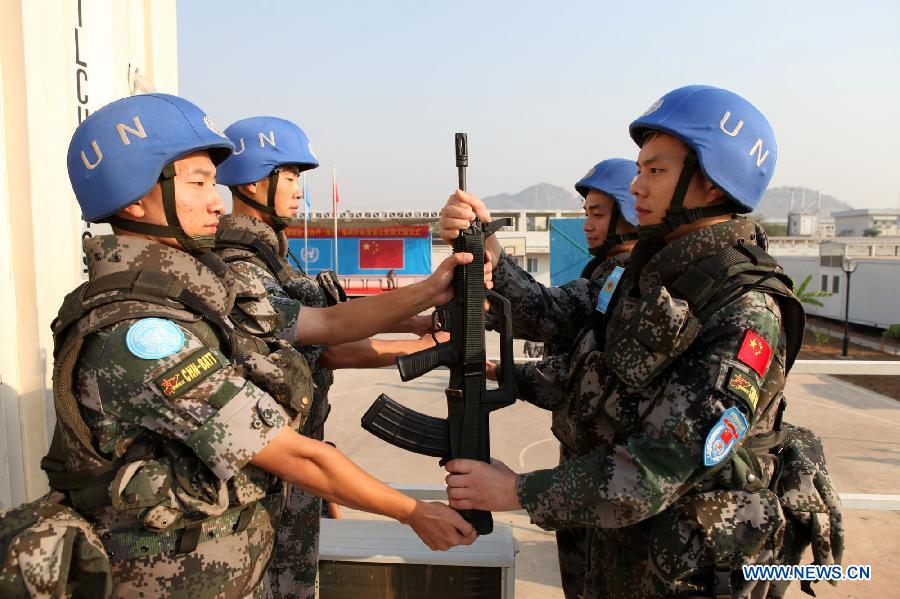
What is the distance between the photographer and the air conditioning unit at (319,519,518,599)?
3.27m

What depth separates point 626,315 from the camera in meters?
2.34

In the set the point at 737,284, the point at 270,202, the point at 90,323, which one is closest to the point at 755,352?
the point at 737,284

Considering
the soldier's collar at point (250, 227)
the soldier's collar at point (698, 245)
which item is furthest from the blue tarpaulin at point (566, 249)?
the soldier's collar at point (698, 245)

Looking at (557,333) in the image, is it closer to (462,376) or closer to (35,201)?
(462,376)

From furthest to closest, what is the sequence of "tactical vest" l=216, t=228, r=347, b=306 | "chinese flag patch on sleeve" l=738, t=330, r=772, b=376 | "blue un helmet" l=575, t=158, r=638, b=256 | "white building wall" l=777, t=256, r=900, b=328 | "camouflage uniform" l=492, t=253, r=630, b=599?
1. "white building wall" l=777, t=256, r=900, b=328
2. "blue un helmet" l=575, t=158, r=638, b=256
3. "tactical vest" l=216, t=228, r=347, b=306
4. "camouflage uniform" l=492, t=253, r=630, b=599
5. "chinese flag patch on sleeve" l=738, t=330, r=772, b=376

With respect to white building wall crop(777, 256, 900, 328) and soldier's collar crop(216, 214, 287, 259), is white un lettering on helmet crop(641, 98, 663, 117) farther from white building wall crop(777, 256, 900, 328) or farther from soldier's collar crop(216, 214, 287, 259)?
white building wall crop(777, 256, 900, 328)

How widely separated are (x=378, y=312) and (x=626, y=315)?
115cm

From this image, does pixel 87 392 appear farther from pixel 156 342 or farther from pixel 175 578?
pixel 175 578

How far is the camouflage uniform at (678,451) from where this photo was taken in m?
1.99

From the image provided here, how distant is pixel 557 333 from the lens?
334cm

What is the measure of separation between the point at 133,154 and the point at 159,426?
0.95 m

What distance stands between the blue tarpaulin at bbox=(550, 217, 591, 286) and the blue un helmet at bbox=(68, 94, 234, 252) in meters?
17.5

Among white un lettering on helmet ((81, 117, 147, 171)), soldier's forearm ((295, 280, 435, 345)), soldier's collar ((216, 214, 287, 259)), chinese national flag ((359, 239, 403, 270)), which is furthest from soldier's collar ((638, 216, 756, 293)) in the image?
chinese national flag ((359, 239, 403, 270))

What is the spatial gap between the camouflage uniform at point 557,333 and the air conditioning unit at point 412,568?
0.34 meters
